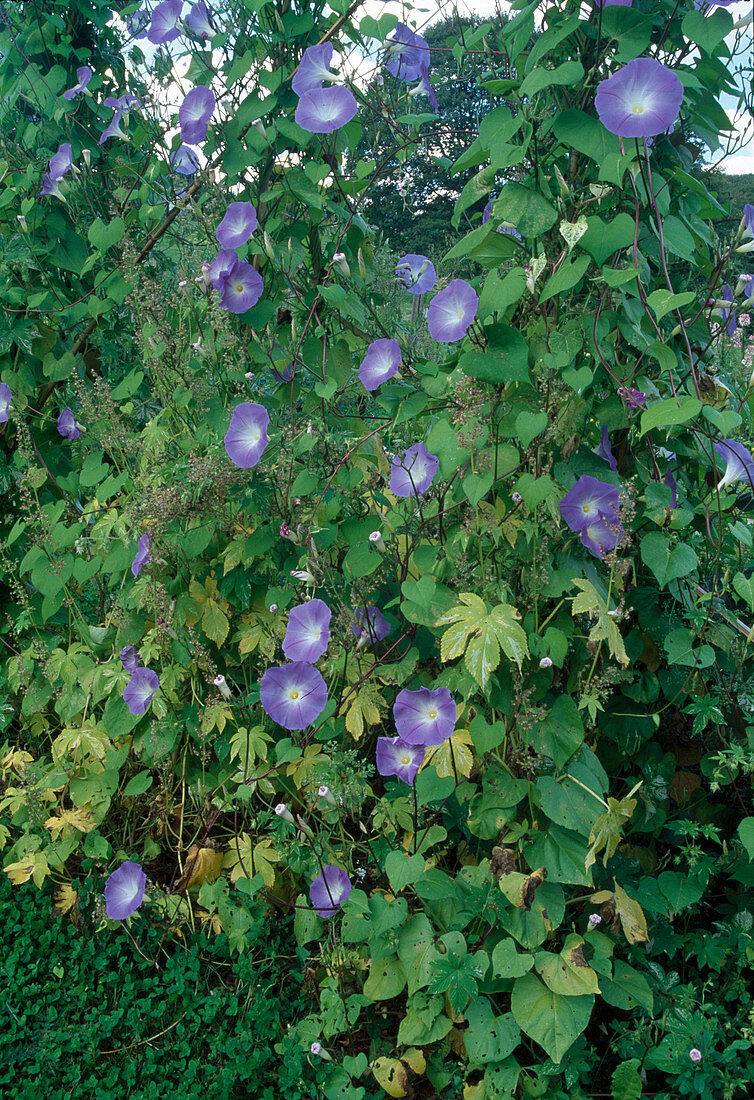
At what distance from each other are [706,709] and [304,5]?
1.80 metres

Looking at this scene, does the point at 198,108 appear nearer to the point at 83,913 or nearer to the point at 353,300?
the point at 353,300

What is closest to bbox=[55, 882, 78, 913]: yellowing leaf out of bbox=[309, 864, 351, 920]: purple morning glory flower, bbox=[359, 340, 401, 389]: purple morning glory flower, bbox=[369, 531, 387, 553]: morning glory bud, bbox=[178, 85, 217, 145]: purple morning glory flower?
bbox=[309, 864, 351, 920]: purple morning glory flower

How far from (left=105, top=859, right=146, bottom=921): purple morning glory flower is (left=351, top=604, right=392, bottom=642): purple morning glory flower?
2.66 ft

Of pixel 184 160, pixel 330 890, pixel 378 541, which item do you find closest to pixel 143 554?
pixel 378 541

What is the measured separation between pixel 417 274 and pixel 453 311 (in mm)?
693

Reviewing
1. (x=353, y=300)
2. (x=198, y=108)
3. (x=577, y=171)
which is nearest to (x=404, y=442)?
(x=353, y=300)

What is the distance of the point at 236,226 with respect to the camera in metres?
1.91

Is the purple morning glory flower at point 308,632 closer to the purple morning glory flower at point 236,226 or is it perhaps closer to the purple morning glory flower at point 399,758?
the purple morning glory flower at point 399,758

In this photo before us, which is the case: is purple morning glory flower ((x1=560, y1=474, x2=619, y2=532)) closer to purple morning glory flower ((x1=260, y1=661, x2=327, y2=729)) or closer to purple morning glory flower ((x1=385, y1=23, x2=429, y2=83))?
purple morning glory flower ((x1=260, y1=661, x2=327, y2=729))

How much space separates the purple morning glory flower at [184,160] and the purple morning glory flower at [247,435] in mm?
663

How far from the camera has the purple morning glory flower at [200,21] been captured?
6.33ft

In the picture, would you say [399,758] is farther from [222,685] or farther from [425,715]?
[222,685]

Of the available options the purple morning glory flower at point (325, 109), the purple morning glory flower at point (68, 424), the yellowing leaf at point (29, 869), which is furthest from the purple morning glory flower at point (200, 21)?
the yellowing leaf at point (29, 869)

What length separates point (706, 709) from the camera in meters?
1.57
